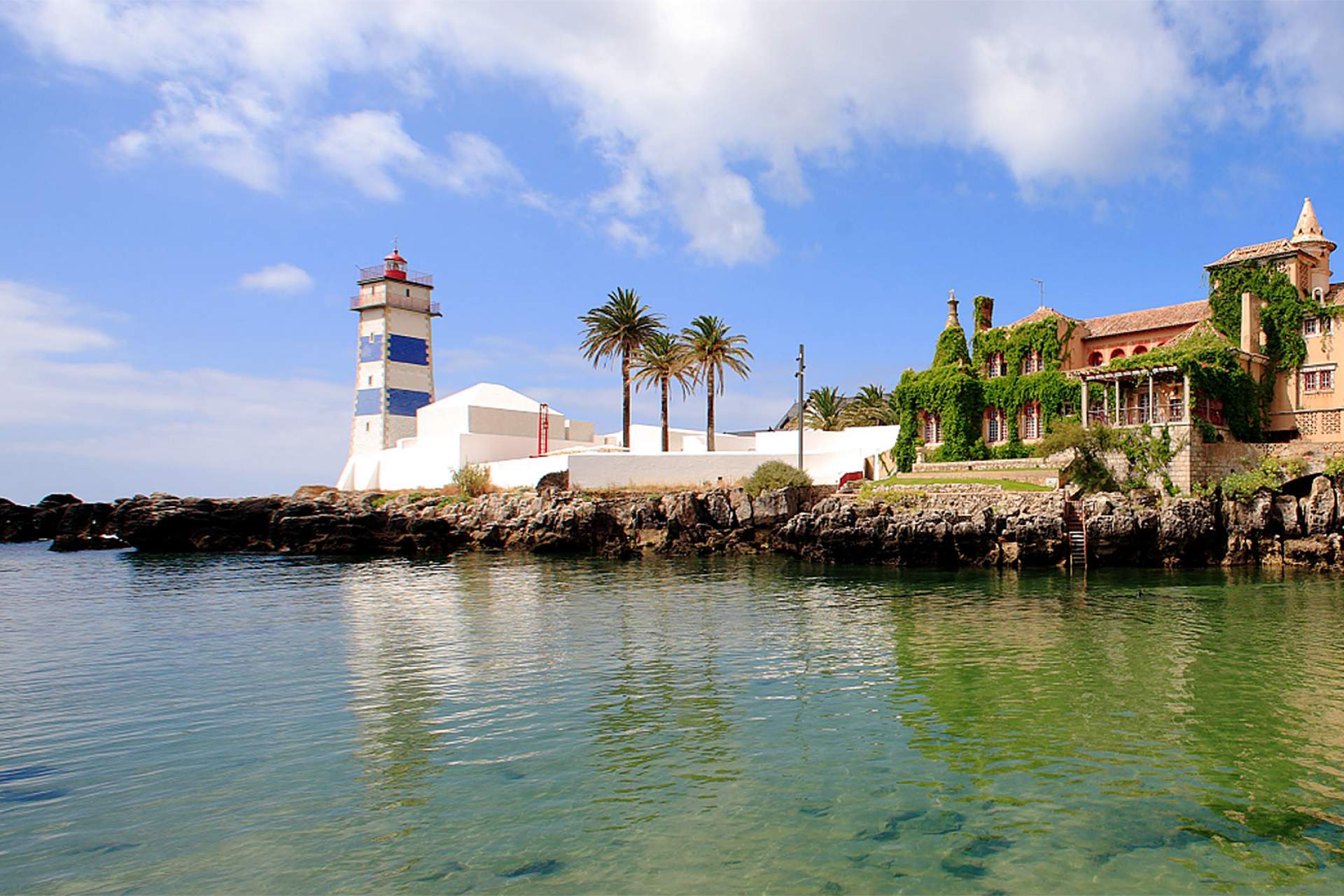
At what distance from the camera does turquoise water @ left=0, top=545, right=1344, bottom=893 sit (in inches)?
403

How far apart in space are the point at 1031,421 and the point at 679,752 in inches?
1955

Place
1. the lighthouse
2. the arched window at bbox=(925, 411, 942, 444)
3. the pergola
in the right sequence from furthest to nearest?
the lighthouse
the arched window at bbox=(925, 411, 942, 444)
the pergola

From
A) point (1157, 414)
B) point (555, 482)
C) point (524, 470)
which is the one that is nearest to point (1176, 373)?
point (1157, 414)

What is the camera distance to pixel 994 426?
58938mm

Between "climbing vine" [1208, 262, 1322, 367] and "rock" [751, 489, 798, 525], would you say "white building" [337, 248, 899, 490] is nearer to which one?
"rock" [751, 489, 798, 525]

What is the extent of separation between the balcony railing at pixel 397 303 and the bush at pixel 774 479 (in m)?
39.9

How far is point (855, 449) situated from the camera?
62.6 meters

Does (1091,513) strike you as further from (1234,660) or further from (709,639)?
(709,639)

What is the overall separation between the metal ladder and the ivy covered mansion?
643 cm

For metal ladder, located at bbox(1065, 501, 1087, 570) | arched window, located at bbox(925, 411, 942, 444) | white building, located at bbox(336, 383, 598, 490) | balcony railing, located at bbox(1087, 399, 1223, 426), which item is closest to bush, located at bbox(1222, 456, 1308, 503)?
balcony railing, located at bbox(1087, 399, 1223, 426)

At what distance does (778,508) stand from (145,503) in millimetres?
50863

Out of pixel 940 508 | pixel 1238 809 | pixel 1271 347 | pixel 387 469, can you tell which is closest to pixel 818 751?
pixel 1238 809

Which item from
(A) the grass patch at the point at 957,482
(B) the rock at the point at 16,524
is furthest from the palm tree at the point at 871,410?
(B) the rock at the point at 16,524

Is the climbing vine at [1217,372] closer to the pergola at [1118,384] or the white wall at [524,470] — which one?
the pergola at [1118,384]
